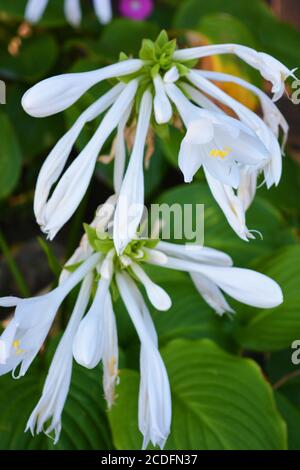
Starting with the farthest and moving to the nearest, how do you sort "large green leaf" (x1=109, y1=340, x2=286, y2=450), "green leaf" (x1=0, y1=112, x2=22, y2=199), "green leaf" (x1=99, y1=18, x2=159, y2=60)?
"green leaf" (x1=99, y1=18, x2=159, y2=60)
"green leaf" (x1=0, y1=112, x2=22, y2=199)
"large green leaf" (x1=109, y1=340, x2=286, y2=450)

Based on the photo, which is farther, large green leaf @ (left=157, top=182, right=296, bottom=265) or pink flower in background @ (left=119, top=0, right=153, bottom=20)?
pink flower in background @ (left=119, top=0, right=153, bottom=20)

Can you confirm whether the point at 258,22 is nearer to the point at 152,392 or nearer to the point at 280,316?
the point at 280,316

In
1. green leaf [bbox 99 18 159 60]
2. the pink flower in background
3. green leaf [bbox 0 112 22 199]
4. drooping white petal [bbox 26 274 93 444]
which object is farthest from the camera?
the pink flower in background

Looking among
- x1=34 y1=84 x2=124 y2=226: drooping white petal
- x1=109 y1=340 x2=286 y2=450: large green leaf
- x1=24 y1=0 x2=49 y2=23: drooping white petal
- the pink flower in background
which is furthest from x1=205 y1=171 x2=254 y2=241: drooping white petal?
the pink flower in background

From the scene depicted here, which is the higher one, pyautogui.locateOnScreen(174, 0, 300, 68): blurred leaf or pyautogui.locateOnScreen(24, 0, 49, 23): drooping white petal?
pyautogui.locateOnScreen(24, 0, 49, 23): drooping white petal

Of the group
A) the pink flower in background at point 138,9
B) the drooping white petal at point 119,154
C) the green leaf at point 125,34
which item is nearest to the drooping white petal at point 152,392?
the drooping white petal at point 119,154

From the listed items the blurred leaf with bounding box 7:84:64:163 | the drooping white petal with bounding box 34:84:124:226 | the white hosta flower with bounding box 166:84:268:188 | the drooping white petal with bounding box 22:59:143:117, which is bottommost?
the blurred leaf with bounding box 7:84:64:163

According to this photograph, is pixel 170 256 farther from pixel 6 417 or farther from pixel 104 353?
pixel 6 417

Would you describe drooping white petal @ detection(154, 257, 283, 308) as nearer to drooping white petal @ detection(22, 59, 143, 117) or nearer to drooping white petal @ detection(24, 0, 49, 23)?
drooping white petal @ detection(22, 59, 143, 117)
